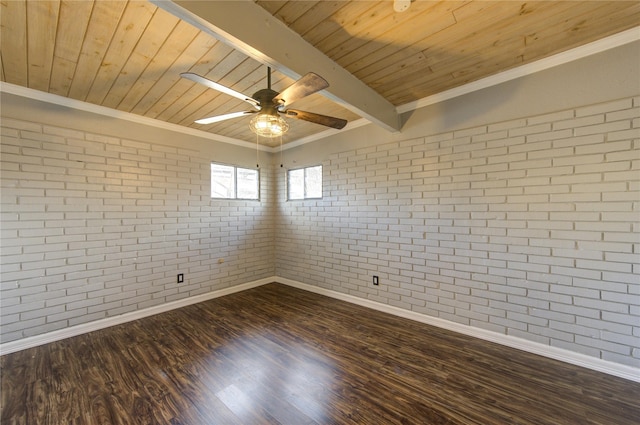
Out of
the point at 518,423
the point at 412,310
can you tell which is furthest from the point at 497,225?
the point at 518,423

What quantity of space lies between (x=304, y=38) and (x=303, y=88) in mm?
602

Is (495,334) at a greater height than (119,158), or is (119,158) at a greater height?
(119,158)

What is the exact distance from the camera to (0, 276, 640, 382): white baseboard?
211 centimetres

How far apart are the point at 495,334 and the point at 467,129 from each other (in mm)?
2267

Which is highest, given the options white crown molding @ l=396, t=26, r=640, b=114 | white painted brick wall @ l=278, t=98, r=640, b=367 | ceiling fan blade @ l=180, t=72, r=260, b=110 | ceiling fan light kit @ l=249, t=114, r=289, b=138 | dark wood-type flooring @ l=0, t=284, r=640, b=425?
white crown molding @ l=396, t=26, r=640, b=114

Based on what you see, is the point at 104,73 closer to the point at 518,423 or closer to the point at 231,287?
the point at 231,287

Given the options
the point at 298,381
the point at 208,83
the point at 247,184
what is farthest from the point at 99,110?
the point at 298,381

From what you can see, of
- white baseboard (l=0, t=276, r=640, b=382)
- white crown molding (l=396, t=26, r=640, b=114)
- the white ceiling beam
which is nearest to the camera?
the white ceiling beam

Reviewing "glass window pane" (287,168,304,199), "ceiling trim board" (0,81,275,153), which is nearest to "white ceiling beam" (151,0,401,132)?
"glass window pane" (287,168,304,199)

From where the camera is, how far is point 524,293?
2457 mm

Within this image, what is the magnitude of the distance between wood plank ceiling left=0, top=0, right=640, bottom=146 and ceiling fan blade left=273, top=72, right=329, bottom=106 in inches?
9.9

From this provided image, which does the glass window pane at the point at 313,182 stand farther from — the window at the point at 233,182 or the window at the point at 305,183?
the window at the point at 233,182

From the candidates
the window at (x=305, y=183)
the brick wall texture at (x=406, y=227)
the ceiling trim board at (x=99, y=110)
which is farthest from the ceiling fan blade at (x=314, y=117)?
the ceiling trim board at (x=99, y=110)

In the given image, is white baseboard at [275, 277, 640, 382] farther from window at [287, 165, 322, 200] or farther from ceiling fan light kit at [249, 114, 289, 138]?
ceiling fan light kit at [249, 114, 289, 138]
